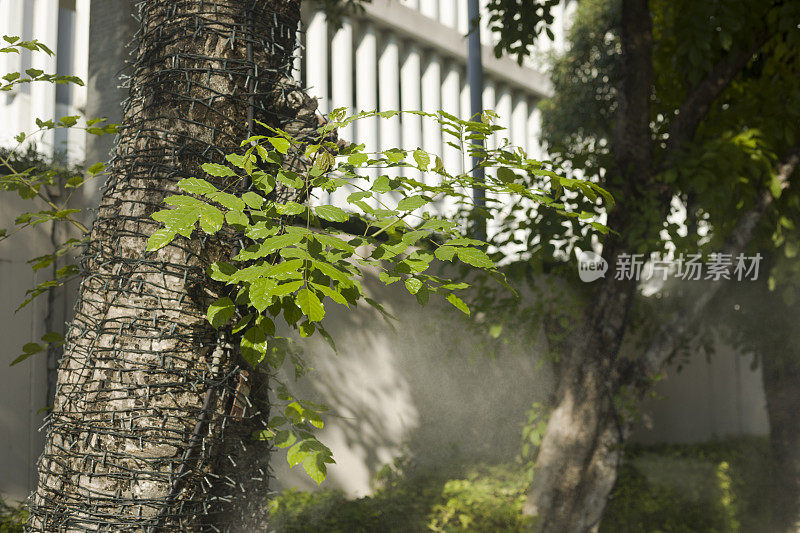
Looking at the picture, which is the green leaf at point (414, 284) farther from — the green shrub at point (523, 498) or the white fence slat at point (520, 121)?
the white fence slat at point (520, 121)

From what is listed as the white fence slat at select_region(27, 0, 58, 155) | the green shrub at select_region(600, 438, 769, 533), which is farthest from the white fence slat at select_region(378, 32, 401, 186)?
the green shrub at select_region(600, 438, 769, 533)

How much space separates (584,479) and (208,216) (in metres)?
2.47

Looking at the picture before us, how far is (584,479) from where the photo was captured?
298cm

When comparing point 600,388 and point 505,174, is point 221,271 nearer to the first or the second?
point 505,174

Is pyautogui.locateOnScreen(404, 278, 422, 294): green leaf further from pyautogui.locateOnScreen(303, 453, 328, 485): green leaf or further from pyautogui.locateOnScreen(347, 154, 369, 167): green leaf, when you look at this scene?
pyautogui.locateOnScreen(303, 453, 328, 485): green leaf

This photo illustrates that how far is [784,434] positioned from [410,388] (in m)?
2.16

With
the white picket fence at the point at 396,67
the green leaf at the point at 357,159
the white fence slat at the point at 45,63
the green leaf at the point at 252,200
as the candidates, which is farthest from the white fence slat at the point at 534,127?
the green leaf at the point at 252,200

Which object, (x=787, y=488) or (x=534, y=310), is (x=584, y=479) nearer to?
(x=534, y=310)

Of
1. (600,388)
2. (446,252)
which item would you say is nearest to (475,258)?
(446,252)

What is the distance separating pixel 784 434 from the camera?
3695 mm

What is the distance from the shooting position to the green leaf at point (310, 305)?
91 centimetres

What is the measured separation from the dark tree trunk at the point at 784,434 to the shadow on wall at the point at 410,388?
144cm

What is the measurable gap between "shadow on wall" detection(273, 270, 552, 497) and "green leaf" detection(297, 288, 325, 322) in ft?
5.51

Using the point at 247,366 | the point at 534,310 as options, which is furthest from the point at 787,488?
the point at 247,366
